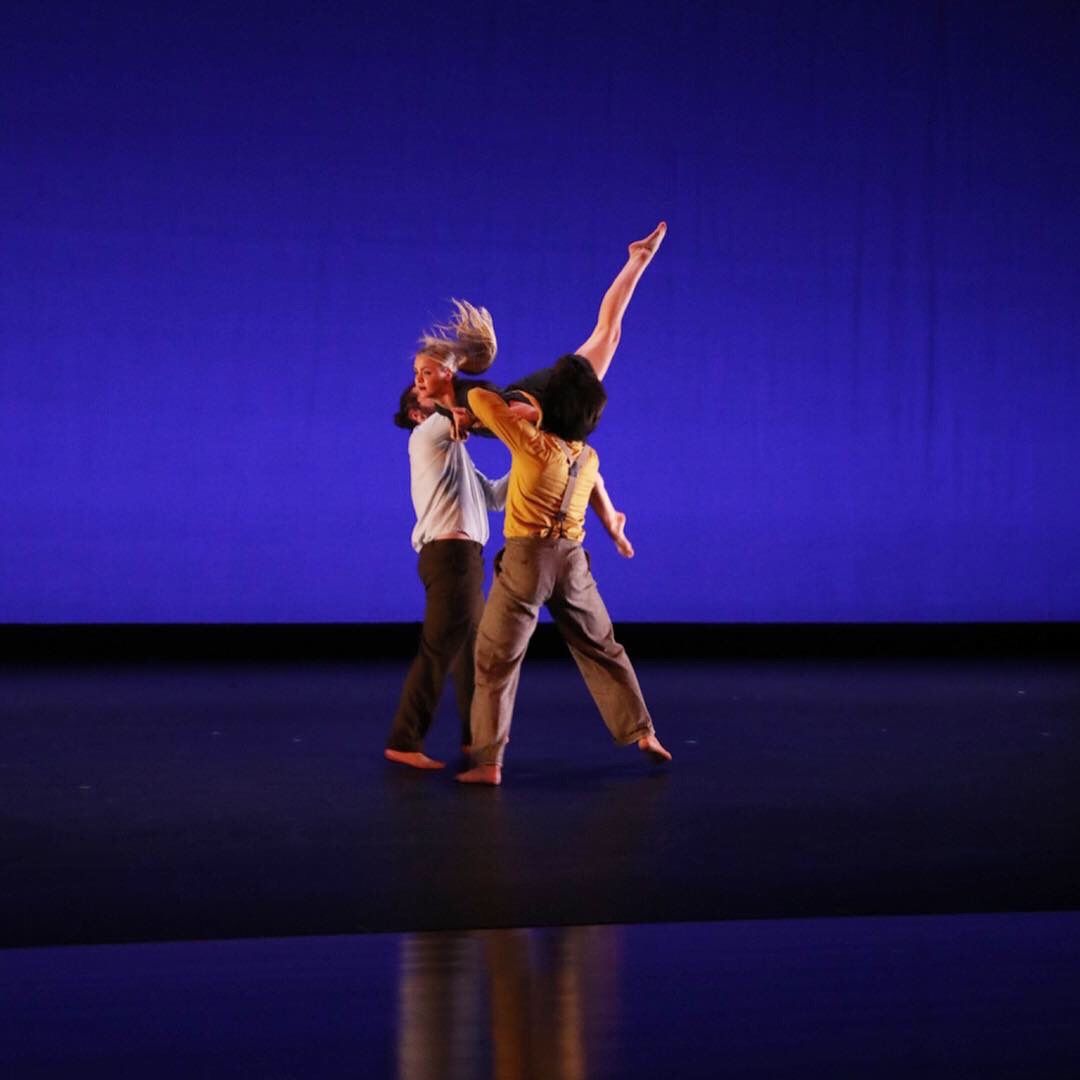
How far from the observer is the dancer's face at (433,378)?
345 centimetres

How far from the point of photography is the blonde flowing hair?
347 cm

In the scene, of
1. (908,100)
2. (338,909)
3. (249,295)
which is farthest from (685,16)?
(338,909)

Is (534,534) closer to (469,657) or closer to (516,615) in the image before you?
(516,615)

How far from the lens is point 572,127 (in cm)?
617

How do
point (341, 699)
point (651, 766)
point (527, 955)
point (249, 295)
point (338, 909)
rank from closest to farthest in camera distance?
point (527, 955) < point (338, 909) < point (651, 766) < point (341, 699) < point (249, 295)

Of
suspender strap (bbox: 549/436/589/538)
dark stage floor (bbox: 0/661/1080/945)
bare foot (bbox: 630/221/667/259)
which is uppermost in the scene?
bare foot (bbox: 630/221/667/259)

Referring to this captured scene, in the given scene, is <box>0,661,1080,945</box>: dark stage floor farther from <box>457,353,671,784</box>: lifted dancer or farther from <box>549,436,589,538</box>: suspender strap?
<box>549,436,589,538</box>: suspender strap

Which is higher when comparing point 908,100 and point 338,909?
point 908,100

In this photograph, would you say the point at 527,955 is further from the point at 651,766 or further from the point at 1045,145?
the point at 1045,145

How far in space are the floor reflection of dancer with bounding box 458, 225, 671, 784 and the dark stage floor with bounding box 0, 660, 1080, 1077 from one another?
22cm

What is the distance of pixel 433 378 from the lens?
11.3ft

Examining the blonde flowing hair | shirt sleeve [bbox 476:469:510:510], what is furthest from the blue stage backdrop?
the blonde flowing hair

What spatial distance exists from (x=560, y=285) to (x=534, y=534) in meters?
3.06

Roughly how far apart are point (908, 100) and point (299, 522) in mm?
3305
